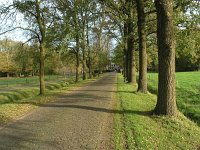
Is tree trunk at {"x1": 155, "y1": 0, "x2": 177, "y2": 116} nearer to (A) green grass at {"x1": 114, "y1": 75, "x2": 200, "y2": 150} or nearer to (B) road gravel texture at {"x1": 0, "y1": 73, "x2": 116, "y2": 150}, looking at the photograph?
(A) green grass at {"x1": 114, "y1": 75, "x2": 200, "y2": 150}

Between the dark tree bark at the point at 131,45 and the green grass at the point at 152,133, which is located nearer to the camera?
the green grass at the point at 152,133

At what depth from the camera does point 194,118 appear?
15.6 metres

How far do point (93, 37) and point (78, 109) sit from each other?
141ft

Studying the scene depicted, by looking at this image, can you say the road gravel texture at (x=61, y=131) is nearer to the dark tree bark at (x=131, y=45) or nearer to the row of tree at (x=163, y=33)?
the row of tree at (x=163, y=33)

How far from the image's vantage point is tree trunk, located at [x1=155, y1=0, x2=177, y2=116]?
12.4 meters

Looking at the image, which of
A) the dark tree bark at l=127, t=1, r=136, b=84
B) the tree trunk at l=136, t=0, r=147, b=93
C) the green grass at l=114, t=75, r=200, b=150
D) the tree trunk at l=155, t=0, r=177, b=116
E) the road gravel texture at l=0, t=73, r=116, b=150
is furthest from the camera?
the dark tree bark at l=127, t=1, r=136, b=84

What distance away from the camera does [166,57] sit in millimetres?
12500

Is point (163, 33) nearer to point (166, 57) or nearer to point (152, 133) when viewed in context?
point (166, 57)

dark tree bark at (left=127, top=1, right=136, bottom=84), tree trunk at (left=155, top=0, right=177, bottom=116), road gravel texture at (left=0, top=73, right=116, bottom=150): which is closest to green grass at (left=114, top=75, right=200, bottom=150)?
road gravel texture at (left=0, top=73, right=116, bottom=150)

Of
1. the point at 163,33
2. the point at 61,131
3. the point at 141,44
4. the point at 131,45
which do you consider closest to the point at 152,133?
the point at 61,131

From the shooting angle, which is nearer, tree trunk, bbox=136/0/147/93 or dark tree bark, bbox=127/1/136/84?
tree trunk, bbox=136/0/147/93

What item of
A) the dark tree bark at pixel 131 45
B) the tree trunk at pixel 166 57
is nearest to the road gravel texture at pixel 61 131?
the tree trunk at pixel 166 57

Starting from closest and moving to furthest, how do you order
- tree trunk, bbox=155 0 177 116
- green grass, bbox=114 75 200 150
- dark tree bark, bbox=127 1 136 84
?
green grass, bbox=114 75 200 150
tree trunk, bbox=155 0 177 116
dark tree bark, bbox=127 1 136 84

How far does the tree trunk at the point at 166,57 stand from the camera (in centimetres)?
1235
